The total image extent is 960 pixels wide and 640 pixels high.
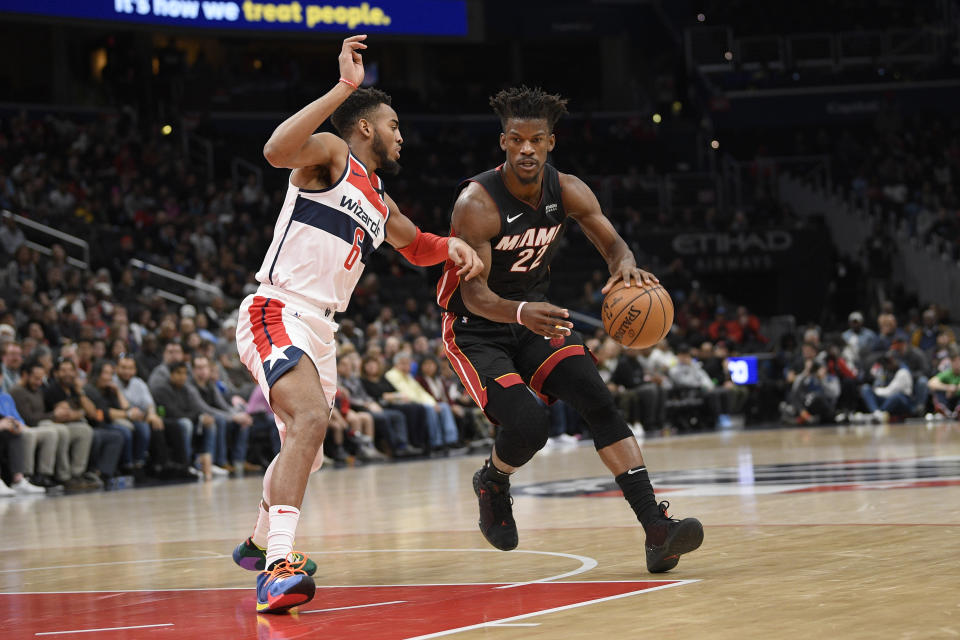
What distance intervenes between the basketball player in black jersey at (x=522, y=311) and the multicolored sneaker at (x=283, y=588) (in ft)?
4.46

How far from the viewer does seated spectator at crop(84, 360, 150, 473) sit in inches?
503

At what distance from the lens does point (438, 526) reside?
7.88 meters

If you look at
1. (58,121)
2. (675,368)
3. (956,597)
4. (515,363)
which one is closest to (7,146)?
(58,121)

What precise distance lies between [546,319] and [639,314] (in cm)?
43

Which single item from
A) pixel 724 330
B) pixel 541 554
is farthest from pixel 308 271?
pixel 724 330

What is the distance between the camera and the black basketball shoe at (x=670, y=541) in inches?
206

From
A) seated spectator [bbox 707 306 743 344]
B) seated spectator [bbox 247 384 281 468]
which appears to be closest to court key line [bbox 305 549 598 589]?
seated spectator [bbox 247 384 281 468]

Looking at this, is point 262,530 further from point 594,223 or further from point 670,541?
point 594,223

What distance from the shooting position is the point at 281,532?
16.0 feet

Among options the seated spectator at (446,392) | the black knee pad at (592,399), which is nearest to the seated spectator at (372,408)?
the seated spectator at (446,392)

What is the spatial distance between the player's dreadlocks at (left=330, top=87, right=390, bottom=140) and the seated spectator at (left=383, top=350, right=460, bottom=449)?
10.4 meters

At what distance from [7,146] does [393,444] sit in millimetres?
11076

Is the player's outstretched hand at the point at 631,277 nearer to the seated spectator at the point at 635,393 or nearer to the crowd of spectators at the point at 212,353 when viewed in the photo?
the crowd of spectators at the point at 212,353

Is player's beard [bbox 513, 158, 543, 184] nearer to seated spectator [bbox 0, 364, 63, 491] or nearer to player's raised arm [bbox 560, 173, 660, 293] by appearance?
player's raised arm [bbox 560, 173, 660, 293]
